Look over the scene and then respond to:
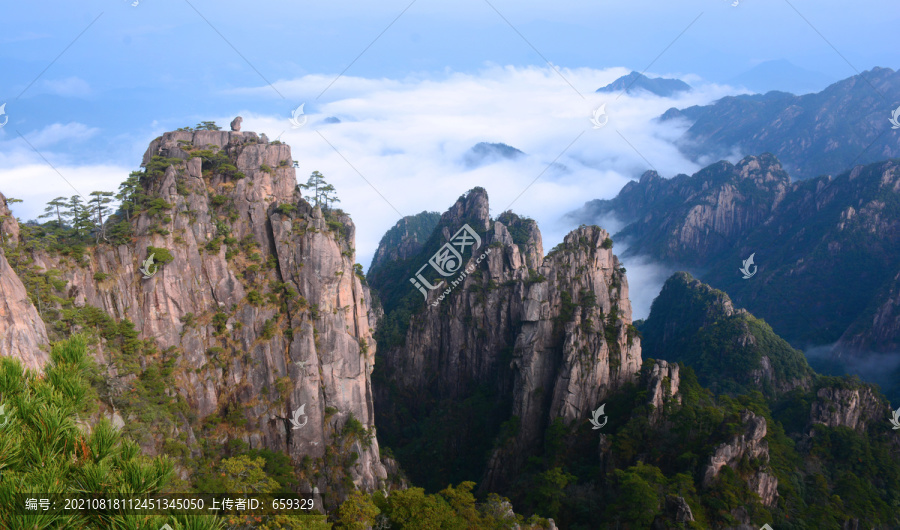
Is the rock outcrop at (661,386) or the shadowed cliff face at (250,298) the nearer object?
the shadowed cliff face at (250,298)

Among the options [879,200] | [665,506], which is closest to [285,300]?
[665,506]

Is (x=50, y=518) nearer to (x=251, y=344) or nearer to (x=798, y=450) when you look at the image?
(x=251, y=344)

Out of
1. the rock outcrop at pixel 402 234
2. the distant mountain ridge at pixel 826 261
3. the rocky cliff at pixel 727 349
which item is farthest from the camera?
the rock outcrop at pixel 402 234

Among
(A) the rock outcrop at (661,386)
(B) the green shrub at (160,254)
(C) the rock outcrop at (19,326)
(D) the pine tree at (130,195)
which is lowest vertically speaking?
(A) the rock outcrop at (661,386)

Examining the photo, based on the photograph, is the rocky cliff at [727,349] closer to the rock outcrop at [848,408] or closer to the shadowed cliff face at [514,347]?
the rock outcrop at [848,408]

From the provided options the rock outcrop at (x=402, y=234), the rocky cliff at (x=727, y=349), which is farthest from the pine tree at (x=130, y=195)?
the rock outcrop at (x=402, y=234)

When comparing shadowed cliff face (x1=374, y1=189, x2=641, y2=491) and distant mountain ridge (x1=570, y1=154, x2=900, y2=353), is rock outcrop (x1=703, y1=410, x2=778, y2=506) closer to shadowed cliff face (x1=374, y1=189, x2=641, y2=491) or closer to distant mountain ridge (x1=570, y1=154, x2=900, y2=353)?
shadowed cliff face (x1=374, y1=189, x2=641, y2=491)
